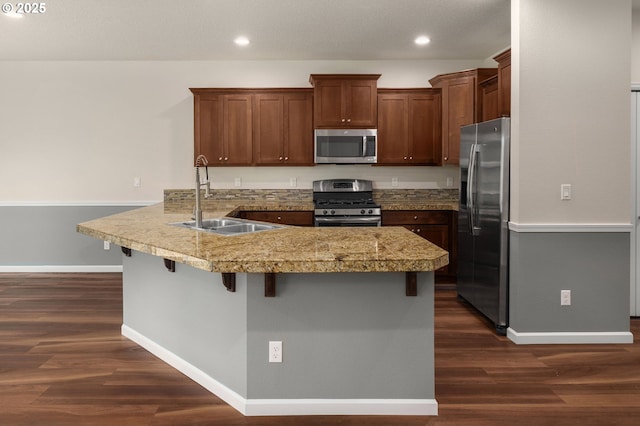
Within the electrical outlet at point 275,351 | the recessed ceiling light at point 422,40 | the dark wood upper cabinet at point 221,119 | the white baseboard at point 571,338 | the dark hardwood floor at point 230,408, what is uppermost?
the recessed ceiling light at point 422,40

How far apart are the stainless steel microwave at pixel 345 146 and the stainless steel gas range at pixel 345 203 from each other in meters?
0.39

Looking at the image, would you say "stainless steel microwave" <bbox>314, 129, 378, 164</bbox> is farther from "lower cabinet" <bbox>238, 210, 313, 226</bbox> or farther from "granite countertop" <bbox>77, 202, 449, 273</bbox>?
A: "granite countertop" <bbox>77, 202, 449, 273</bbox>

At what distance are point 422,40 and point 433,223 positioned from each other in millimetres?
1898

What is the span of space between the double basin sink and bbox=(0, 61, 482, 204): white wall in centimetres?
244

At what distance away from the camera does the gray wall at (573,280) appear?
12.8ft

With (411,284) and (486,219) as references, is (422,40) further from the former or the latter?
(411,284)

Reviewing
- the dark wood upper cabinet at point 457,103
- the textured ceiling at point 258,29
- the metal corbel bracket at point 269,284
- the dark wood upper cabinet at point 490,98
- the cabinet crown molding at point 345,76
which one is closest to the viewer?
the metal corbel bracket at point 269,284

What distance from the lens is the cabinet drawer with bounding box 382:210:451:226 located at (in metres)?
5.84

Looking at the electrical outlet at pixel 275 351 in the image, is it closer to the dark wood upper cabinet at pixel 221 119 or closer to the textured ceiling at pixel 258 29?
the textured ceiling at pixel 258 29

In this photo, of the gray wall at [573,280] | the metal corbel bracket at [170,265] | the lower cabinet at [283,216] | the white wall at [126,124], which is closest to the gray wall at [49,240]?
the white wall at [126,124]

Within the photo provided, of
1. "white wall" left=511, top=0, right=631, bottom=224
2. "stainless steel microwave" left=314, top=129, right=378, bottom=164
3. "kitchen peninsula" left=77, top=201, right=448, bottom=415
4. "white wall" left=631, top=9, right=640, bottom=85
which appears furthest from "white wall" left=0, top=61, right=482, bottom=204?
"kitchen peninsula" left=77, top=201, right=448, bottom=415

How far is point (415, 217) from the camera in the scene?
5.86 m

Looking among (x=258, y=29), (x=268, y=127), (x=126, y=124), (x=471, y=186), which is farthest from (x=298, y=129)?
(x=471, y=186)

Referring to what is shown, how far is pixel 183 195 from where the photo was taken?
652 centimetres
